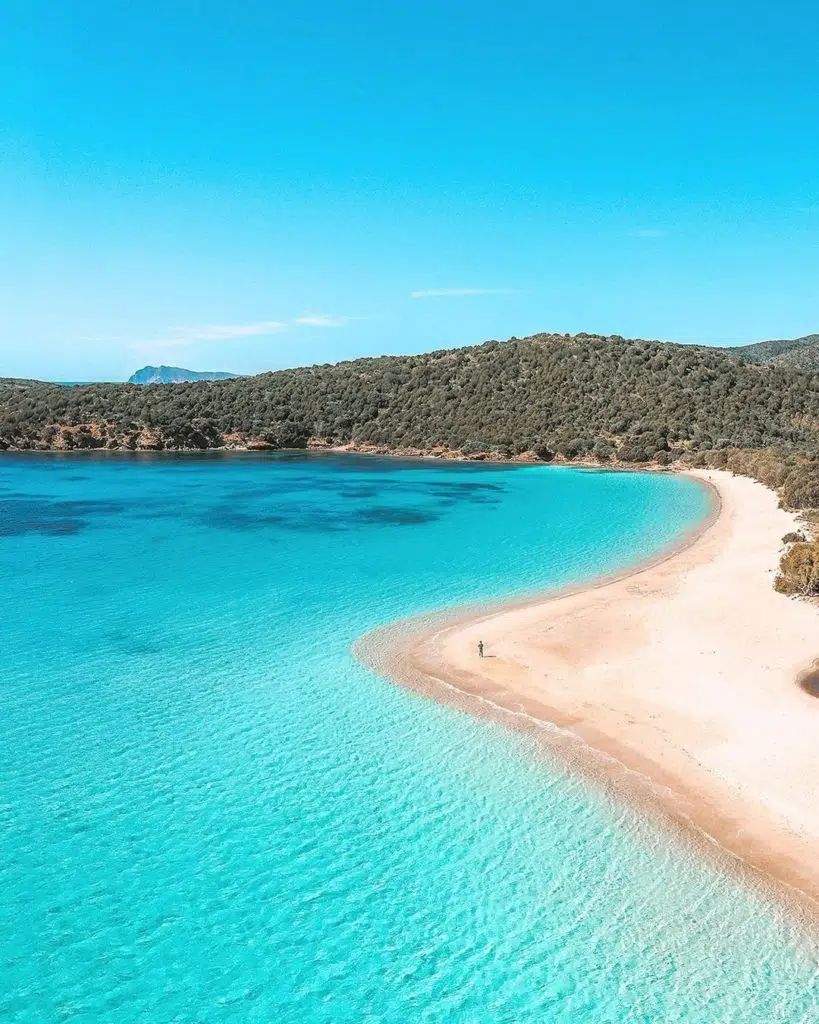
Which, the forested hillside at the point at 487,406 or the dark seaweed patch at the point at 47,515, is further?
the forested hillside at the point at 487,406

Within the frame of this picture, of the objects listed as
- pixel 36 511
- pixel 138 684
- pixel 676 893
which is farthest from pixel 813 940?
pixel 36 511

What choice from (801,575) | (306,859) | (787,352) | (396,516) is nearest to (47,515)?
(396,516)

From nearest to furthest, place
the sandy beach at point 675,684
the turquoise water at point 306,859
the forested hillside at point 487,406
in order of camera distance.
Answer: the turquoise water at point 306,859
the sandy beach at point 675,684
the forested hillside at point 487,406

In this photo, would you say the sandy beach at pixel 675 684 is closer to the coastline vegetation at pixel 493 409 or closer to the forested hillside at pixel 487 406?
the coastline vegetation at pixel 493 409

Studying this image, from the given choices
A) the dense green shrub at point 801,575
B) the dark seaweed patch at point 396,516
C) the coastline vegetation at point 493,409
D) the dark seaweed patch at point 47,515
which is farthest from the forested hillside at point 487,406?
the dense green shrub at point 801,575

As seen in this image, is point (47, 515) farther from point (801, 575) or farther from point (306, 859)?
point (801, 575)

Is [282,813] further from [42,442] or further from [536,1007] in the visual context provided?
[42,442]

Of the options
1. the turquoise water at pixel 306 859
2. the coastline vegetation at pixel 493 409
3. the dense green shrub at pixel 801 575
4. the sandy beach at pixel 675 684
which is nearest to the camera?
the turquoise water at pixel 306 859
